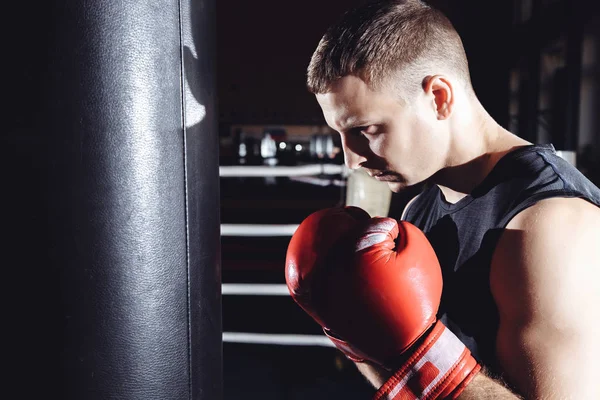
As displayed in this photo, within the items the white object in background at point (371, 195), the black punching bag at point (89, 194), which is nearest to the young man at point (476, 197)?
the black punching bag at point (89, 194)

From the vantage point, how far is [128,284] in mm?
648

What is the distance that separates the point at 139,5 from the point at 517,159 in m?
0.76

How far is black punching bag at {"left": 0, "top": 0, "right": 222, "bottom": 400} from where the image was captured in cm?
61

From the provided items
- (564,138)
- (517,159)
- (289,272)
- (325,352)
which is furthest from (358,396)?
(564,138)

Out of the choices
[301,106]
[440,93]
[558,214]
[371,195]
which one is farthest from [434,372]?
[301,106]

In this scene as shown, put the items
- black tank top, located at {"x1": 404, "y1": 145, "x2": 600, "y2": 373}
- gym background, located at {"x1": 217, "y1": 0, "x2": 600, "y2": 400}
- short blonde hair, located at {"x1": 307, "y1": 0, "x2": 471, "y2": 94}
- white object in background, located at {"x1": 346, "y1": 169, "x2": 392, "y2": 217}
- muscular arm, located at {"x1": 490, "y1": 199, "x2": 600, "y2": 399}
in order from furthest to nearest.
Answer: gym background, located at {"x1": 217, "y1": 0, "x2": 600, "y2": 400} < white object in background, located at {"x1": 346, "y1": 169, "x2": 392, "y2": 217} < short blonde hair, located at {"x1": 307, "y1": 0, "x2": 471, "y2": 94} < black tank top, located at {"x1": 404, "y1": 145, "x2": 600, "y2": 373} < muscular arm, located at {"x1": 490, "y1": 199, "x2": 600, "y2": 399}

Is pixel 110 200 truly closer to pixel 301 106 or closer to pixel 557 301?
pixel 557 301

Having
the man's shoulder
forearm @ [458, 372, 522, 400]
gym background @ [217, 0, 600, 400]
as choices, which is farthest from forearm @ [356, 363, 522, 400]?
gym background @ [217, 0, 600, 400]

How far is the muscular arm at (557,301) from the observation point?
0.72 meters

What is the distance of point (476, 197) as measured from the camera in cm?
98

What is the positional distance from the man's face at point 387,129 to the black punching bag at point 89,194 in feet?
1.42

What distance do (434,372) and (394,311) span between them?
12 cm

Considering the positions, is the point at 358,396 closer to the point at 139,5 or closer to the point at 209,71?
the point at 209,71

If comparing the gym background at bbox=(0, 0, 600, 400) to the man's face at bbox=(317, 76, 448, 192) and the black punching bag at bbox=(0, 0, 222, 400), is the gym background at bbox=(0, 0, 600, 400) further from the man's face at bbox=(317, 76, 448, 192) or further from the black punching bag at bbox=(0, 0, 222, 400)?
the man's face at bbox=(317, 76, 448, 192)
